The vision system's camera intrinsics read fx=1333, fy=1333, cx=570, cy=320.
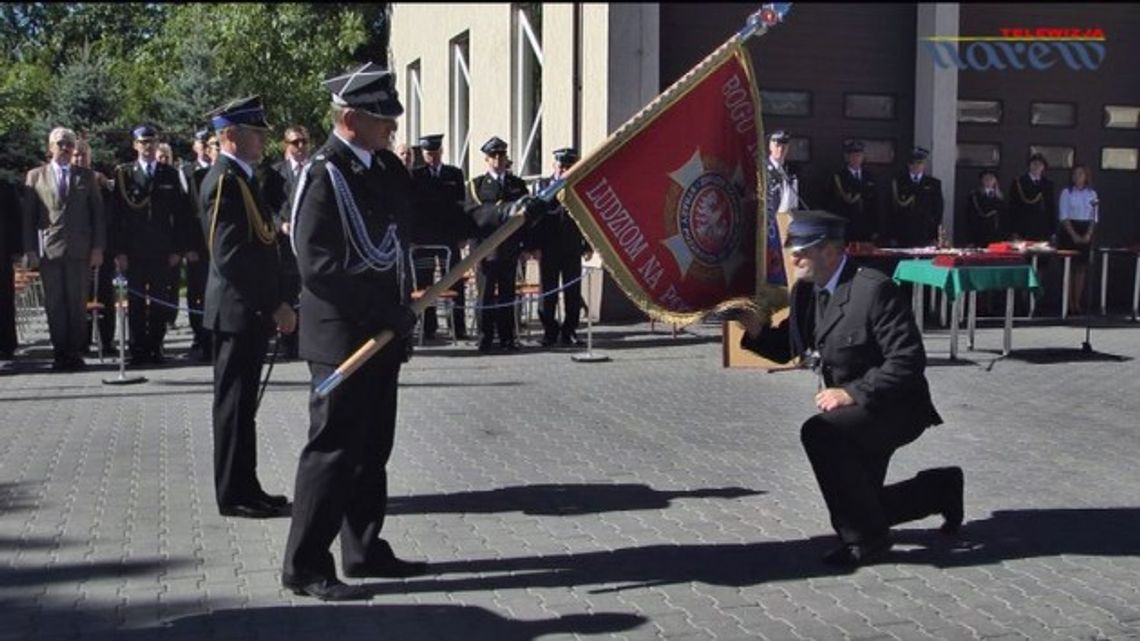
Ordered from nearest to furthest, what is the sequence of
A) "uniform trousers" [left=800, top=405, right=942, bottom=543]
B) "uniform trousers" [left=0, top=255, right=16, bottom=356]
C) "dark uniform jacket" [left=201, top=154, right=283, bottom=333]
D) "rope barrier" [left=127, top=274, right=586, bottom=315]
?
"uniform trousers" [left=800, top=405, right=942, bottom=543] → "dark uniform jacket" [left=201, top=154, right=283, bottom=333] → "rope barrier" [left=127, top=274, right=586, bottom=315] → "uniform trousers" [left=0, top=255, right=16, bottom=356]

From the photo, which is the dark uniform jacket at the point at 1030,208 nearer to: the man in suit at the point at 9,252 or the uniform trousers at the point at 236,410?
the man in suit at the point at 9,252

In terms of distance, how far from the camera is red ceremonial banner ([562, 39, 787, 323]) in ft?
21.0

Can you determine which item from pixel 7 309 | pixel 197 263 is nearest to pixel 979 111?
pixel 197 263

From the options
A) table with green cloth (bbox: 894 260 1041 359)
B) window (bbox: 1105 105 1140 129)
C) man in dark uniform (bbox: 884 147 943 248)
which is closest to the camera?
table with green cloth (bbox: 894 260 1041 359)

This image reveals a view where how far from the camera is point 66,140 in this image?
13.0 meters

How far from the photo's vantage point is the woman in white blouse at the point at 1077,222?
17.5 meters

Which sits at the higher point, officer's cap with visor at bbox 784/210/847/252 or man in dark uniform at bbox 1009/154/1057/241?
man in dark uniform at bbox 1009/154/1057/241

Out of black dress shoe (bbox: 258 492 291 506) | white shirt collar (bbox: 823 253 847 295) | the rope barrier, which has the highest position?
white shirt collar (bbox: 823 253 847 295)

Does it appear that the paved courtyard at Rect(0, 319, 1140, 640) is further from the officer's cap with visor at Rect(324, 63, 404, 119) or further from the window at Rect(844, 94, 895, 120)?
the window at Rect(844, 94, 895, 120)

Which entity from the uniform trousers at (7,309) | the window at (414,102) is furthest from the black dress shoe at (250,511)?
the window at (414,102)

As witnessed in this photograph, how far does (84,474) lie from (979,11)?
14.2 metres

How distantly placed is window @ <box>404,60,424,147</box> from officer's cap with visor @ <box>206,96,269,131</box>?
2122 centimetres

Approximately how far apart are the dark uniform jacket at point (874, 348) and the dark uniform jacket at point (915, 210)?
10900 mm

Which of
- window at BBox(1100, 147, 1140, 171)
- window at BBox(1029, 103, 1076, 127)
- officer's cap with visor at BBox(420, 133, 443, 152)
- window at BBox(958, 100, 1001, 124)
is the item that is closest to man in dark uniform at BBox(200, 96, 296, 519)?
officer's cap with visor at BBox(420, 133, 443, 152)
